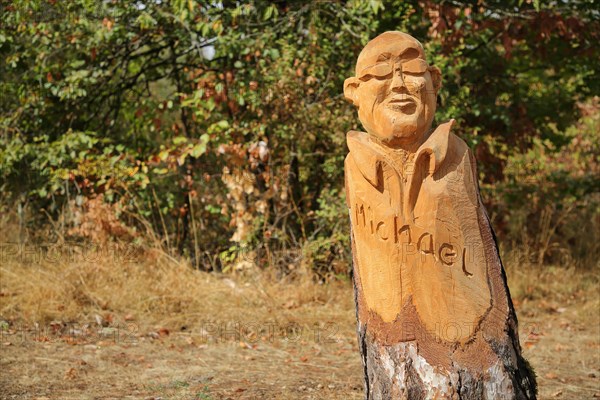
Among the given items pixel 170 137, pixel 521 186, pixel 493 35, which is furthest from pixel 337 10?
pixel 521 186

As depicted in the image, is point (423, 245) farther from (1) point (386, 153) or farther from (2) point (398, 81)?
(2) point (398, 81)

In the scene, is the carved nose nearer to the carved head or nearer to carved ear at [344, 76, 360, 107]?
the carved head

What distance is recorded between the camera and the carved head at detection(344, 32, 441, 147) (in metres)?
3.72

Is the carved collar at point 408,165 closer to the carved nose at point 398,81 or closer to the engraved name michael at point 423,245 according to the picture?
the engraved name michael at point 423,245

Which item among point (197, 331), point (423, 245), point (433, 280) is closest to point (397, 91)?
point (423, 245)

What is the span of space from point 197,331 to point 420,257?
127 inches

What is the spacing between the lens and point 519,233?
8.91 m

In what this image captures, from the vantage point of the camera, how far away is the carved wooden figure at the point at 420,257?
3576 mm

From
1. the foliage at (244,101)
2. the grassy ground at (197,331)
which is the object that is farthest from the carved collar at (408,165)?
the foliage at (244,101)

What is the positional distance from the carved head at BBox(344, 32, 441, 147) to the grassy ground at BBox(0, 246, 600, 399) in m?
1.97

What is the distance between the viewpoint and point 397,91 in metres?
3.76

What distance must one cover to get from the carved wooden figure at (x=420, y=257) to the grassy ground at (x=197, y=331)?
1428 mm

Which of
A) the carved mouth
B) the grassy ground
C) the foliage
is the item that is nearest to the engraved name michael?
the carved mouth

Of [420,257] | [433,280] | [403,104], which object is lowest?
[433,280]
